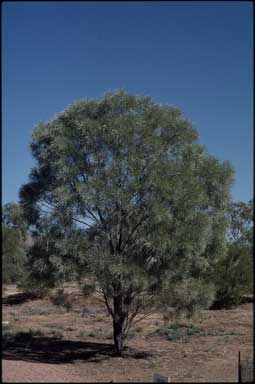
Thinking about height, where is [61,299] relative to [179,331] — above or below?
above

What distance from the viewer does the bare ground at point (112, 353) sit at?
13.4 m

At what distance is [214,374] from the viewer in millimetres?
13469

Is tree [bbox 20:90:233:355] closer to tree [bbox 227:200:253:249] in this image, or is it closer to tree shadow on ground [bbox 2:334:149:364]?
tree shadow on ground [bbox 2:334:149:364]

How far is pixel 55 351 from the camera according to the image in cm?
1812

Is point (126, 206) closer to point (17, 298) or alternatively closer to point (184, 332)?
point (184, 332)

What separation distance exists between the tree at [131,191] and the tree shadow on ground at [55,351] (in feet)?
3.16

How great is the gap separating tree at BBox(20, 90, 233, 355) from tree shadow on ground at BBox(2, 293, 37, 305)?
77.8ft

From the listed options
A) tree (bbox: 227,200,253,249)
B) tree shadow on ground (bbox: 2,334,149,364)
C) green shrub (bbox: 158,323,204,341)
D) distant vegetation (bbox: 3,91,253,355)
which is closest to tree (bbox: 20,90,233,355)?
distant vegetation (bbox: 3,91,253,355)

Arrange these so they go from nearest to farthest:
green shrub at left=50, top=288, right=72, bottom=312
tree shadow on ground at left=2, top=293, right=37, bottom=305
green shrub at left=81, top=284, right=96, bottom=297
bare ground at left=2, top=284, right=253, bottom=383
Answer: bare ground at left=2, top=284, right=253, bottom=383
green shrub at left=81, top=284, right=96, bottom=297
green shrub at left=50, top=288, right=72, bottom=312
tree shadow on ground at left=2, top=293, right=37, bottom=305

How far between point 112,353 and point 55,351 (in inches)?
85.5

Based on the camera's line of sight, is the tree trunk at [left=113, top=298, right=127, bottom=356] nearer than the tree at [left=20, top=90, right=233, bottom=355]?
No

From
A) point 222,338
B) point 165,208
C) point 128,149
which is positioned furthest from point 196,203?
point 222,338

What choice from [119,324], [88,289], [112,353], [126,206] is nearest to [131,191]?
[126,206]

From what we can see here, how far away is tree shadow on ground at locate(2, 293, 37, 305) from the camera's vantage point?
38.8 metres
